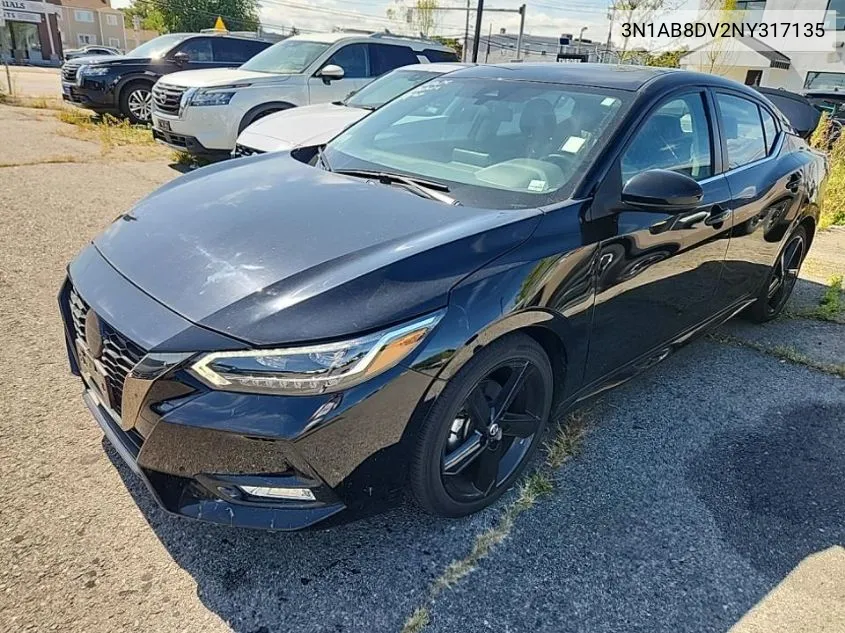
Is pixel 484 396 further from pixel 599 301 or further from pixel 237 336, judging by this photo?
pixel 237 336

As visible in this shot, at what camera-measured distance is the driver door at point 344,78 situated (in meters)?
8.47

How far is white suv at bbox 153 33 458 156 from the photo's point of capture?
781cm

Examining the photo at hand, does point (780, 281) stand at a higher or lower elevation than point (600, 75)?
lower

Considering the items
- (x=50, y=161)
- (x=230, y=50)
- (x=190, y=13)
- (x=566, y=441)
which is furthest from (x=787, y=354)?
(x=190, y=13)

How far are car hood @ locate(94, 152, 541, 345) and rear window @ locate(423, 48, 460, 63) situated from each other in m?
7.69

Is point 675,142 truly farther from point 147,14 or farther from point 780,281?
point 147,14

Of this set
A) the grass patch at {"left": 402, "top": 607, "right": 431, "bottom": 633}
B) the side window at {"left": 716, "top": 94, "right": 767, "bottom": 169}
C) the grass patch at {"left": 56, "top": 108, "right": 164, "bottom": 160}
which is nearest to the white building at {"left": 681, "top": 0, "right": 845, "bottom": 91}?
the grass patch at {"left": 56, "top": 108, "right": 164, "bottom": 160}

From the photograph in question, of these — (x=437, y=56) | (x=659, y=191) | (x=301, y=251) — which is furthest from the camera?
(x=437, y=56)

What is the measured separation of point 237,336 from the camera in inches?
71.4

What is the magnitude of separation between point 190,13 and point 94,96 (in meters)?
52.8

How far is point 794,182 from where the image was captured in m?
4.05

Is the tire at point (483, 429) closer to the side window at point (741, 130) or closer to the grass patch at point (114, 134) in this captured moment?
the side window at point (741, 130)

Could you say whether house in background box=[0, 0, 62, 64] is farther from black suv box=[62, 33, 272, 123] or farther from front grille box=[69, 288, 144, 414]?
front grille box=[69, 288, 144, 414]

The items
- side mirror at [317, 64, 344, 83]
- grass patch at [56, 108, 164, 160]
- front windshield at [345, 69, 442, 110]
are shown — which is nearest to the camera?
front windshield at [345, 69, 442, 110]
